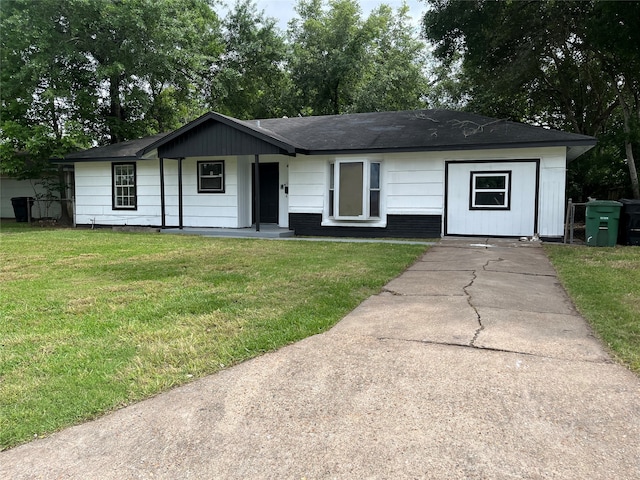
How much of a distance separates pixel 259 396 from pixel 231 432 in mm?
411

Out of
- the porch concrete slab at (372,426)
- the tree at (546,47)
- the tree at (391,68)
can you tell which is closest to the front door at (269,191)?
the tree at (546,47)

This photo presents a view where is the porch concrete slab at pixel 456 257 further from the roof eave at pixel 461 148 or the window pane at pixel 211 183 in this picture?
the window pane at pixel 211 183

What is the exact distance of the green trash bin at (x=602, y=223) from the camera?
10188mm

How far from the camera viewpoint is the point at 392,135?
515 inches

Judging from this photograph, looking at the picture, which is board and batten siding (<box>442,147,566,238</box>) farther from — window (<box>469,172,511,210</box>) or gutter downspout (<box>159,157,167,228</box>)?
gutter downspout (<box>159,157,167,228</box>)

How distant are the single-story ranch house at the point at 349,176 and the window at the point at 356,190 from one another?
28 mm

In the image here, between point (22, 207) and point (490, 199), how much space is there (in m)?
18.0

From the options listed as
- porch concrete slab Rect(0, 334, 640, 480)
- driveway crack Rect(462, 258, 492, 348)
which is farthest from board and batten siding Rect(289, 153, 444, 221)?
porch concrete slab Rect(0, 334, 640, 480)

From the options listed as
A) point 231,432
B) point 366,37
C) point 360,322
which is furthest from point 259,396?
point 366,37

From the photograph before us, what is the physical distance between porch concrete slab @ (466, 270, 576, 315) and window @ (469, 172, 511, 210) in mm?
5314

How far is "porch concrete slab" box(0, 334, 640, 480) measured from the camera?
7.23 feet

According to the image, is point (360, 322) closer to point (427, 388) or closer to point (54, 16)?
point (427, 388)

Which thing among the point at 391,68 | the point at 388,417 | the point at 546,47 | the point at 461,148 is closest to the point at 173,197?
the point at 461,148

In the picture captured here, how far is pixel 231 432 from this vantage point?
2.55 meters
